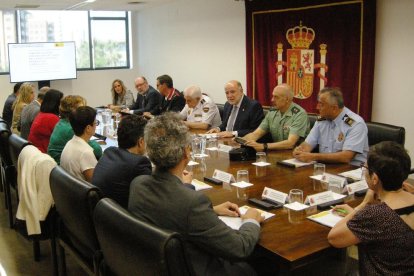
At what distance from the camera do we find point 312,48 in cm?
590

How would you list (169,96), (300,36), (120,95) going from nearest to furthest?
(300,36) → (169,96) → (120,95)

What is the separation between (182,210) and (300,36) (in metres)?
4.79

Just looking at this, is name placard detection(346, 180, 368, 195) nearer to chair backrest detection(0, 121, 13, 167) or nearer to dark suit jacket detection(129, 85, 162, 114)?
chair backrest detection(0, 121, 13, 167)

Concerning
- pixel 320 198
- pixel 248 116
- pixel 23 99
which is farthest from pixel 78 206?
pixel 23 99

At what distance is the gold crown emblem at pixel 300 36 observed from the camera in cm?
591

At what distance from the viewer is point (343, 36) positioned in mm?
5496

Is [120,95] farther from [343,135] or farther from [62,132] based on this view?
[343,135]

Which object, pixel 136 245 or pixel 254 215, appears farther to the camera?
pixel 254 215

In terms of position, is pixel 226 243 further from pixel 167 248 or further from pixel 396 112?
pixel 396 112

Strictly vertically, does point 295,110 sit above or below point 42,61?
below

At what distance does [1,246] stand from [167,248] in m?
2.70

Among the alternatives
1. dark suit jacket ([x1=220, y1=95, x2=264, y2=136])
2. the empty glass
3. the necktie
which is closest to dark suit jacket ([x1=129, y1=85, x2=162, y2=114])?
the necktie

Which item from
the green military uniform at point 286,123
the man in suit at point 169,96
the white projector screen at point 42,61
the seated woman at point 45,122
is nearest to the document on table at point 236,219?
the green military uniform at point 286,123

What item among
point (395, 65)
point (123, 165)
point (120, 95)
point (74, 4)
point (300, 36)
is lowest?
point (123, 165)
